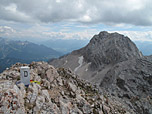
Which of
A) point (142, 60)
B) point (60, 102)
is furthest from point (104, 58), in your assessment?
point (60, 102)

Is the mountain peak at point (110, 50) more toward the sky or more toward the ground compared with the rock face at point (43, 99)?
more toward the ground

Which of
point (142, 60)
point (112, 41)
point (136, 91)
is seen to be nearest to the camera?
point (136, 91)

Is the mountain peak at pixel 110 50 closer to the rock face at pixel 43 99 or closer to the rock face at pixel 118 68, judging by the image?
the rock face at pixel 118 68

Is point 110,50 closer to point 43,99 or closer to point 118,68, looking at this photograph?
point 118,68

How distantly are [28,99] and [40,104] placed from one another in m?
1.60

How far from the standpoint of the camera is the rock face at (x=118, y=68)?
6301 centimetres

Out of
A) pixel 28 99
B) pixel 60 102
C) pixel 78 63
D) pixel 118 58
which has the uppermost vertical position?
pixel 28 99

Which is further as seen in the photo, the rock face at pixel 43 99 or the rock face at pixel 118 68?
the rock face at pixel 118 68

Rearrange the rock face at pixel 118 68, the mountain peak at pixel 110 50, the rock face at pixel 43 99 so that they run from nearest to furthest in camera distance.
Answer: the rock face at pixel 43 99 → the rock face at pixel 118 68 → the mountain peak at pixel 110 50

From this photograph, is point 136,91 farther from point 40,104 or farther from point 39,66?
point 40,104

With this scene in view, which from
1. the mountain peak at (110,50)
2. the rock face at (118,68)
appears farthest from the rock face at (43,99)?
the mountain peak at (110,50)

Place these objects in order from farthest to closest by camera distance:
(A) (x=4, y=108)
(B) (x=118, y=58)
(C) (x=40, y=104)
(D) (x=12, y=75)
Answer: (B) (x=118, y=58)
(D) (x=12, y=75)
(C) (x=40, y=104)
(A) (x=4, y=108)

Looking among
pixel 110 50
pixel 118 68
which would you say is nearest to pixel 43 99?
pixel 118 68

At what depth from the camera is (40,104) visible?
655 inches
